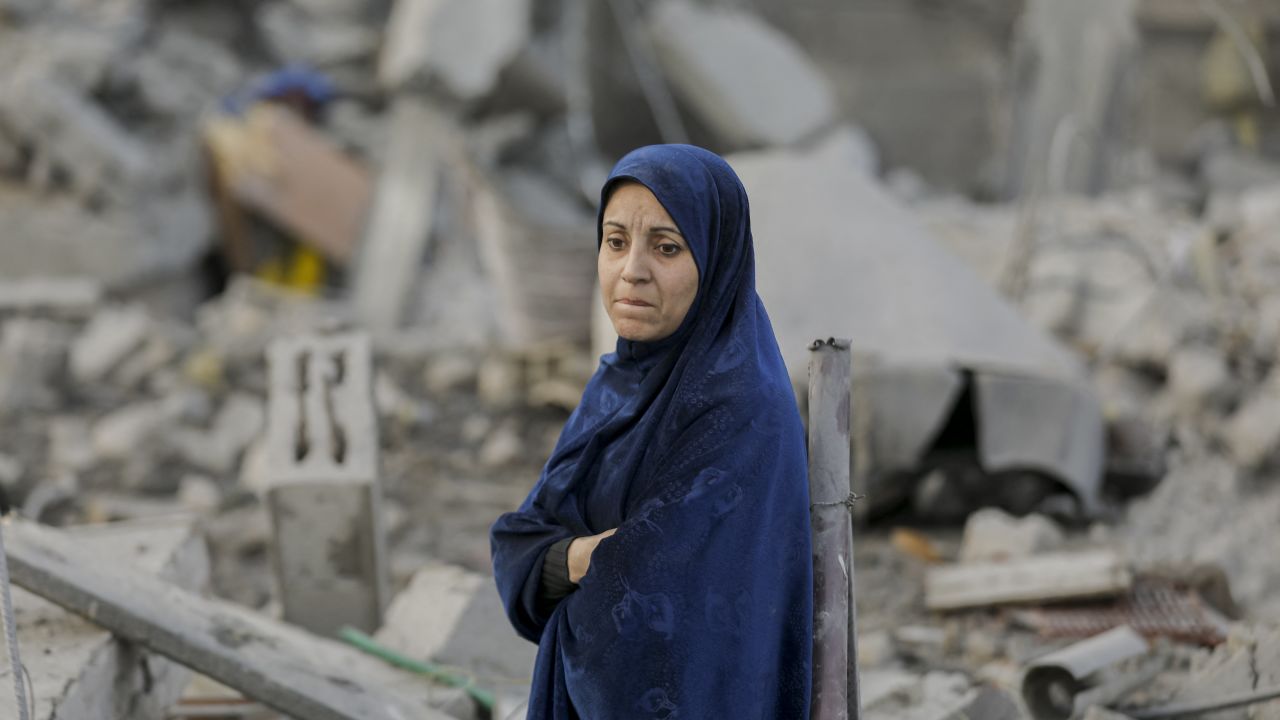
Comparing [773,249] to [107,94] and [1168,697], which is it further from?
[107,94]

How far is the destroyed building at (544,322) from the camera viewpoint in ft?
11.4

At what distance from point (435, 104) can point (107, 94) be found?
12.1 ft

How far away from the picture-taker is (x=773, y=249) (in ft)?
18.4

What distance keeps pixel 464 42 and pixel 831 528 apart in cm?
806

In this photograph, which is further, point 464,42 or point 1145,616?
point 464,42

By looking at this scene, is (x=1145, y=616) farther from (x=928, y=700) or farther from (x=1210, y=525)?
(x=1210, y=525)

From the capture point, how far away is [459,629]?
137 inches

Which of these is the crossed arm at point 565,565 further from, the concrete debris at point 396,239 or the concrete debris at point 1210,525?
the concrete debris at point 396,239

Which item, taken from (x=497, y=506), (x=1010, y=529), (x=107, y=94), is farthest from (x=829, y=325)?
(x=107, y=94)

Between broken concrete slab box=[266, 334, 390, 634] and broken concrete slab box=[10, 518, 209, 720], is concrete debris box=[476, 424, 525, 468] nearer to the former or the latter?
broken concrete slab box=[266, 334, 390, 634]

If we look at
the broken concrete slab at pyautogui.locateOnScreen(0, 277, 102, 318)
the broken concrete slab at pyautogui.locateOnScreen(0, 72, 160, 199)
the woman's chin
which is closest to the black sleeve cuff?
the woman's chin

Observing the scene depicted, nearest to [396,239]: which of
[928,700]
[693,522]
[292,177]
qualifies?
[292,177]

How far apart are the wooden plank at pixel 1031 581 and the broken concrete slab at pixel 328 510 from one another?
80.4 inches

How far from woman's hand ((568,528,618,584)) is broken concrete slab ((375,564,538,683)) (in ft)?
4.22
